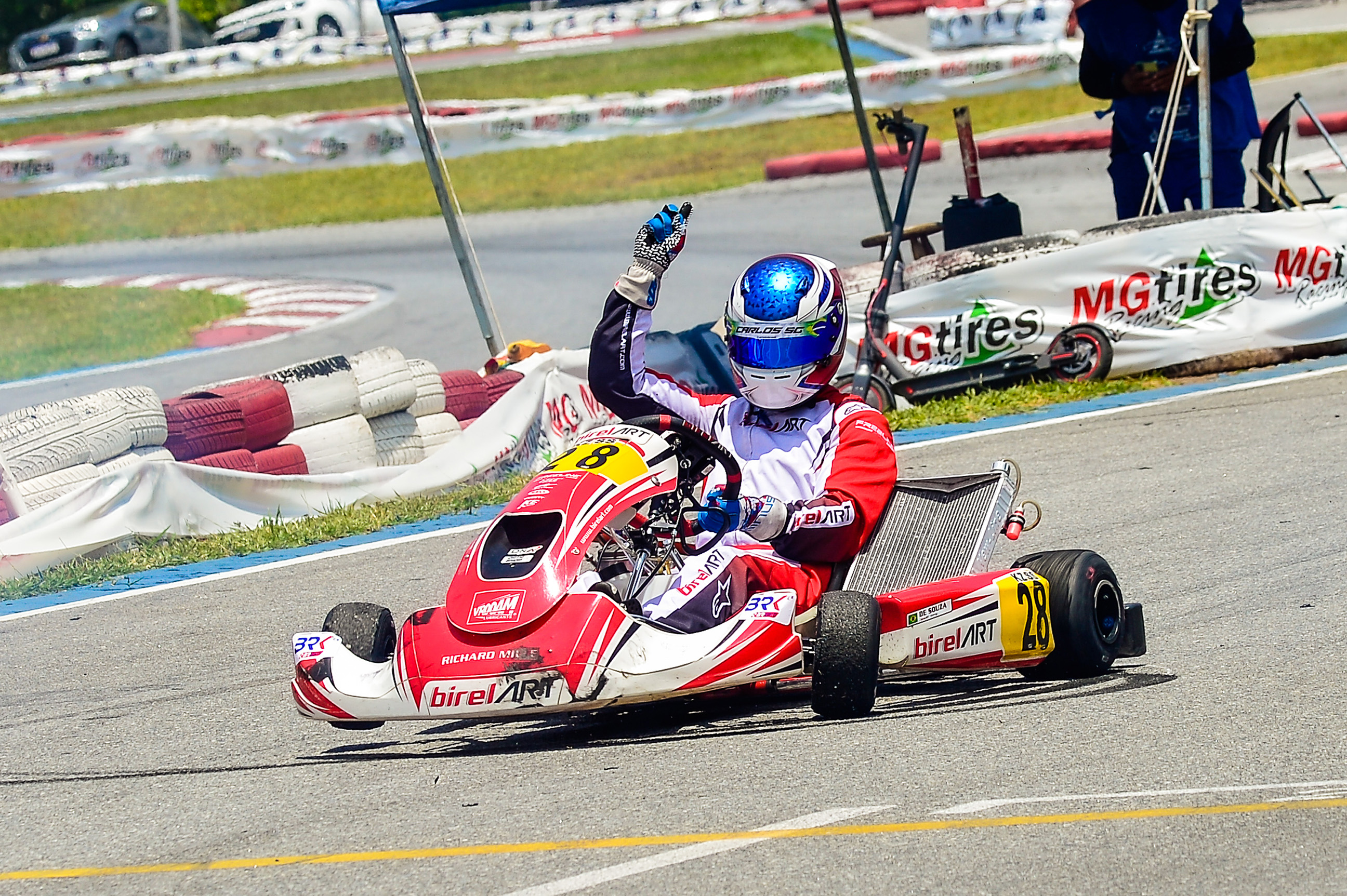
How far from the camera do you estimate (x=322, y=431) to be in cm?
751

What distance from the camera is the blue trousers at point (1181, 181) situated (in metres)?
9.44

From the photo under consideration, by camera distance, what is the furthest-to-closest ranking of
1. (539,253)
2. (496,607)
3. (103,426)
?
(539,253) → (103,426) → (496,607)

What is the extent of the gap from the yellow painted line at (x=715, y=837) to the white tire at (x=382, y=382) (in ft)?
15.0

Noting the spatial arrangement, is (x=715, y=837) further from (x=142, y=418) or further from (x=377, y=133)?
(x=377, y=133)

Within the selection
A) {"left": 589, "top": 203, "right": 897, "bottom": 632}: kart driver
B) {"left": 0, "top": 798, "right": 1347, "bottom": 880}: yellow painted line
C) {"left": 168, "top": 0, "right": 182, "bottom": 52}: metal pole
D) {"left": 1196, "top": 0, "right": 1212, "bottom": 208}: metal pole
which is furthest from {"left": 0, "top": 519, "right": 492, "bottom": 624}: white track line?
{"left": 168, "top": 0, "right": 182, "bottom": 52}: metal pole

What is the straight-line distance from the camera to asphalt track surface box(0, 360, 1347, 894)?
3031mm

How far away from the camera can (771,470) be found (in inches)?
180

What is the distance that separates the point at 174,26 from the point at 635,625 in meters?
32.4

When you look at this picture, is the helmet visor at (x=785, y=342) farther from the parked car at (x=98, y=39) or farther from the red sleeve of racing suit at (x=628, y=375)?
the parked car at (x=98, y=39)

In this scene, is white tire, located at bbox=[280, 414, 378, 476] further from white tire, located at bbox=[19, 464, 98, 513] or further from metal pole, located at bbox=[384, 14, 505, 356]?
metal pole, located at bbox=[384, 14, 505, 356]

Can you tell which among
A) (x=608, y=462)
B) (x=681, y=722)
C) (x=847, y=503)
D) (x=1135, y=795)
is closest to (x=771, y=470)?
(x=847, y=503)

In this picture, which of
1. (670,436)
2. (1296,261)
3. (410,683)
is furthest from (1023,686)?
(1296,261)

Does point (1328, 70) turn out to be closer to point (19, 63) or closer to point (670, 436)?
point (670, 436)

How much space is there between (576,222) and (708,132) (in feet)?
16.5
